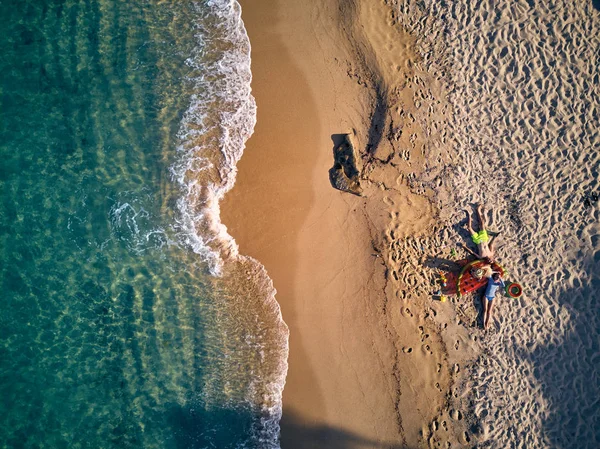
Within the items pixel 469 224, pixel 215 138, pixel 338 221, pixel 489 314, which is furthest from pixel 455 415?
pixel 215 138

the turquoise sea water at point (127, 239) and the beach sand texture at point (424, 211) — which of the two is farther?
the beach sand texture at point (424, 211)

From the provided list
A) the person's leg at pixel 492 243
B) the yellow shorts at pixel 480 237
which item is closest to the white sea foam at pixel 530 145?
the person's leg at pixel 492 243

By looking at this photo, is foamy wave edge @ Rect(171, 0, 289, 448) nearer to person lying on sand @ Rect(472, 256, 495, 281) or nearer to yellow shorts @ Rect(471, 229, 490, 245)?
person lying on sand @ Rect(472, 256, 495, 281)

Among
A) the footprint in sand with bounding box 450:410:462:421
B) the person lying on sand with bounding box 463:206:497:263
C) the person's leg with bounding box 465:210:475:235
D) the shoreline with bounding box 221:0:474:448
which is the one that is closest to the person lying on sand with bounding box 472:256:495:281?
the person lying on sand with bounding box 463:206:497:263

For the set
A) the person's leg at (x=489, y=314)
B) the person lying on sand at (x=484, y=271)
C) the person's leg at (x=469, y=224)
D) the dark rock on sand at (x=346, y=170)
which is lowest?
the person's leg at (x=489, y=314)

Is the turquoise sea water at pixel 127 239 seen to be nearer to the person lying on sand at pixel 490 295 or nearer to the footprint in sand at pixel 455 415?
the footprint in sand at pixel 455 415

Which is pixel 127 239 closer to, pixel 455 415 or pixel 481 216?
pixel 481 216
